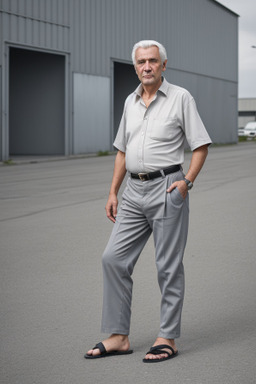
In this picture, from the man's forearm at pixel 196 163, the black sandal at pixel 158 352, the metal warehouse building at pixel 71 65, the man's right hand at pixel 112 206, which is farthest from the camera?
the metal warehouse building at pixel 71 65

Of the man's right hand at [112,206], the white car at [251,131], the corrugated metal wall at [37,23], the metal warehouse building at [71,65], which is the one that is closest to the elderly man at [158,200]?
Result: the man's right hand at [112,206]

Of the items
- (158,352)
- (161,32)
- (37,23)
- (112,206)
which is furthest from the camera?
(161,32)

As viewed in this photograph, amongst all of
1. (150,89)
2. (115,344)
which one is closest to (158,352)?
(115,344)

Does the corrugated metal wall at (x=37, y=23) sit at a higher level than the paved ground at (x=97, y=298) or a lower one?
higher

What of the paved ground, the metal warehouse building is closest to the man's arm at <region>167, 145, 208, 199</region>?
the paved ground

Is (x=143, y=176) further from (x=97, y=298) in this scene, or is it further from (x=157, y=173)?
(x=97, y=298)

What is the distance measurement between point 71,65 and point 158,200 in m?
24.9

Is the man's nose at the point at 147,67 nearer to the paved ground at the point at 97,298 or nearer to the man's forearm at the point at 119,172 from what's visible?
the man's forearm at the point at 119,172

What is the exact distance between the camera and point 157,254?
182 inches

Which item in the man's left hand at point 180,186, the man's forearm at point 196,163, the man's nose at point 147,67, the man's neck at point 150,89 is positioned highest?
the man's nose at point 147,67

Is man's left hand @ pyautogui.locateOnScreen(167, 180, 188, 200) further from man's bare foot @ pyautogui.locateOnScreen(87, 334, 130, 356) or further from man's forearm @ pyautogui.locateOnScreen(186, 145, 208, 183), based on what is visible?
man's bare foot @ pyautogui.locateOnScreen(87, 334, 130, 356)

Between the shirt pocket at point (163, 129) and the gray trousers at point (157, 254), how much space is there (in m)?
0.24

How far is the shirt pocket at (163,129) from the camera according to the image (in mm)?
4594

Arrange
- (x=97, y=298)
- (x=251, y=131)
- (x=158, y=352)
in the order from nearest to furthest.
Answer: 1. (x=158, y=352)
2. (x=97, y=298)
3. (x=251, y=131)
